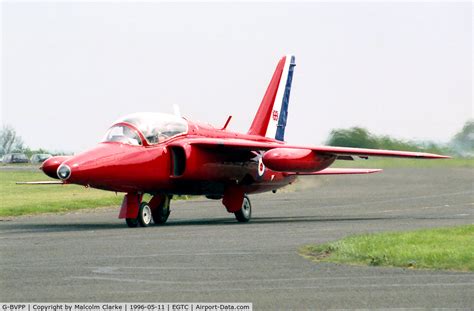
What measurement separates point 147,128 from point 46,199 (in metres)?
15.1

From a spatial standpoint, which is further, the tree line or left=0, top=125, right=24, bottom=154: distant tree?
left=0, top=125, right=24, bottom=154: distant tree

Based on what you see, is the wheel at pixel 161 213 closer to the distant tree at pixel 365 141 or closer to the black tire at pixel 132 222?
the black tire at pixel 132 222

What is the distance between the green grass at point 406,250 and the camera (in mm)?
15797

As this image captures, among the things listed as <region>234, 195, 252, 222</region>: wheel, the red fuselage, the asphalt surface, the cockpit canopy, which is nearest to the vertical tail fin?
the red fuselage

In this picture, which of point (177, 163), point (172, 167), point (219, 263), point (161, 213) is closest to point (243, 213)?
point (161, 213)

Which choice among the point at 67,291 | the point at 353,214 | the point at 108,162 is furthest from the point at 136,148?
the point at 67,291

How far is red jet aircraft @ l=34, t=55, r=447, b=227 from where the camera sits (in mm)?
24750

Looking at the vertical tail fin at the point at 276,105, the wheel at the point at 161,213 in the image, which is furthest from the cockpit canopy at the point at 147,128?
the vertical tail fin at the point at 276,105

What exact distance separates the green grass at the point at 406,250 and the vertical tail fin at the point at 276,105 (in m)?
12.2

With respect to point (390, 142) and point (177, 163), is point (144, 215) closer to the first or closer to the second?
point (177, 163)

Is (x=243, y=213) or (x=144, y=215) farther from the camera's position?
(x=243, y=213)

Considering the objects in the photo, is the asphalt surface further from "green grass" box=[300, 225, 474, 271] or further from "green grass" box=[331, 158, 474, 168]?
"green grass" box=[331, 158, 474, 168]

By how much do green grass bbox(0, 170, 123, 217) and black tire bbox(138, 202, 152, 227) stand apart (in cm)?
725

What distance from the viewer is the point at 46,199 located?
40.2m
